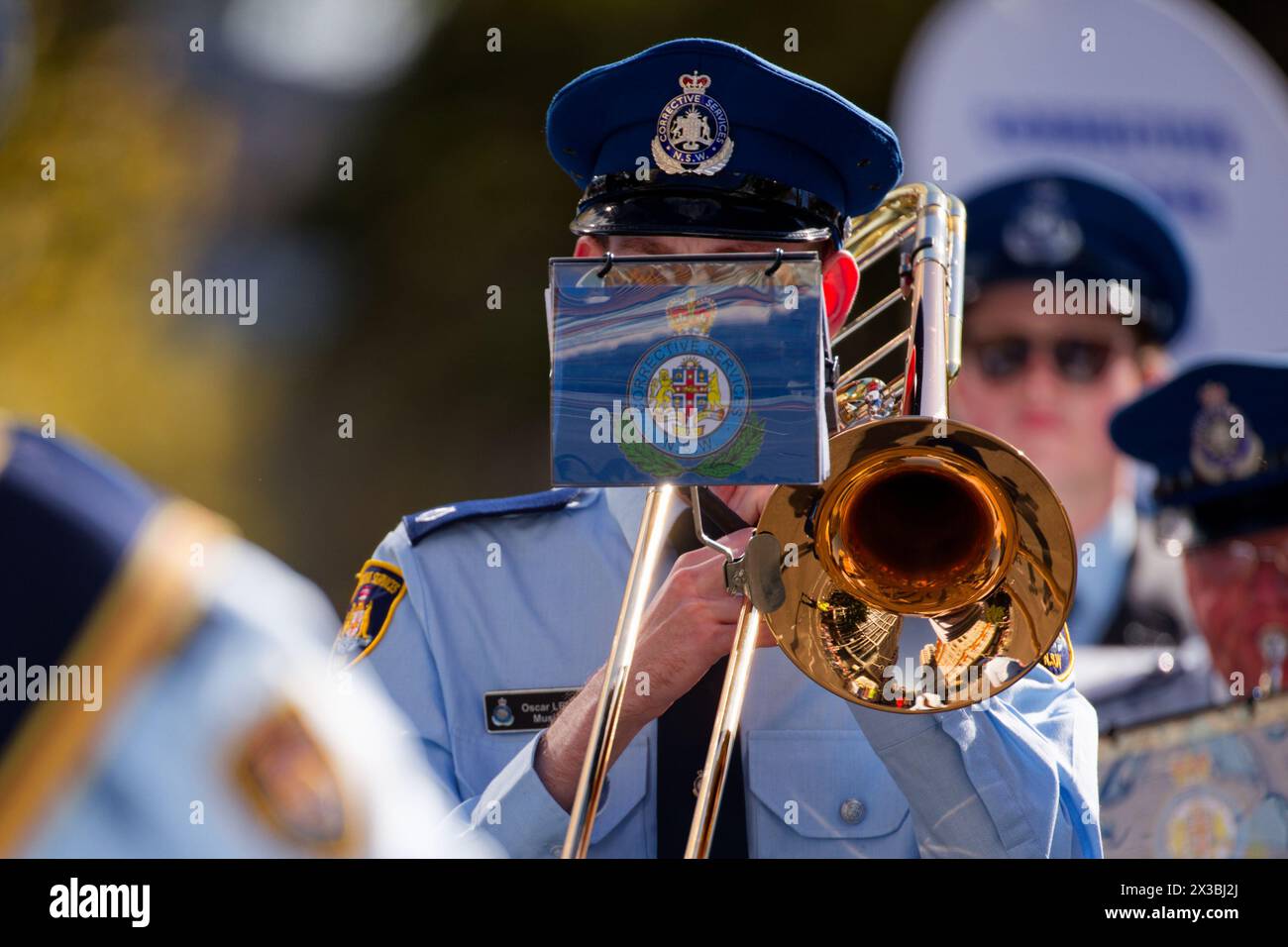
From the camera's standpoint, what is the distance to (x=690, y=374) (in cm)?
205

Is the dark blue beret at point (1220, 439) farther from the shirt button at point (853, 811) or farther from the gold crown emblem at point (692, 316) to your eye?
the gold crown emblem at point (692, 316)

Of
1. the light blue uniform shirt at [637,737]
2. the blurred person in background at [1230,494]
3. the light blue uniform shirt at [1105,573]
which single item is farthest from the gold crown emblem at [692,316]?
the light blue uniform shirt at [1105,573]

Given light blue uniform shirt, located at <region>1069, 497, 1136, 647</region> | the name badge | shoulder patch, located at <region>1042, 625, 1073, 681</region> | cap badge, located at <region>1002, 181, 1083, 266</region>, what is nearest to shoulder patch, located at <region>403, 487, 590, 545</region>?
the name badge

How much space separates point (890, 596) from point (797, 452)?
0.47 metres

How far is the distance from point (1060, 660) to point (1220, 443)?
8.03ft

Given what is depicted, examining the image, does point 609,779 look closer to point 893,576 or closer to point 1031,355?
point 893,576

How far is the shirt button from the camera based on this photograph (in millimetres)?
2705

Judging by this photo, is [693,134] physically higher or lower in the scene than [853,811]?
higher

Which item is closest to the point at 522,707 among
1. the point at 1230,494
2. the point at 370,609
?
the point at 370,609

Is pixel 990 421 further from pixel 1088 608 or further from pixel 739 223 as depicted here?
pixel 739 223

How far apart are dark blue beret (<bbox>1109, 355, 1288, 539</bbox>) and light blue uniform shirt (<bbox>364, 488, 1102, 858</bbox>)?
2301 millimetres

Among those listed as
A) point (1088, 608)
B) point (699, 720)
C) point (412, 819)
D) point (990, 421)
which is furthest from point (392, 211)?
point (412, 819)

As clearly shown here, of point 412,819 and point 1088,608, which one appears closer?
point 412,819
